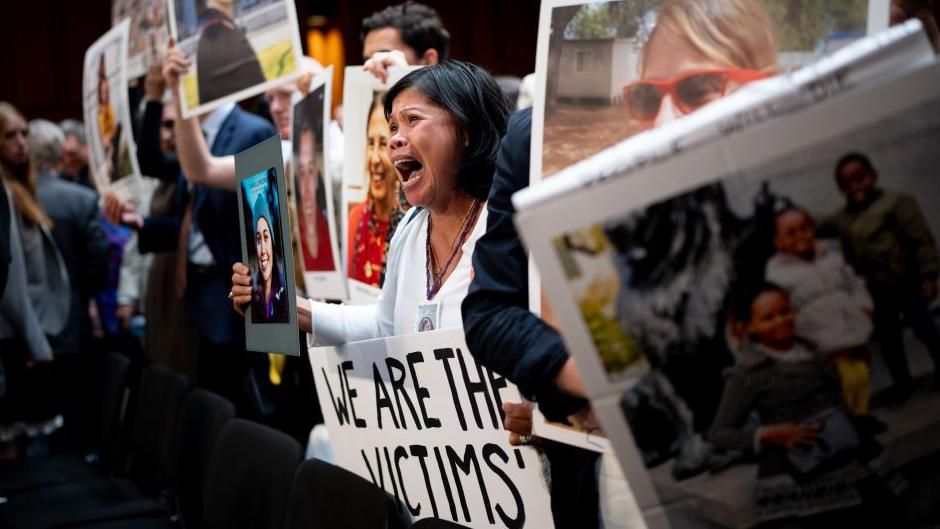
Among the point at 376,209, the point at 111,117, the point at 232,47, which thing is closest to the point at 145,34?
the point at 111,117

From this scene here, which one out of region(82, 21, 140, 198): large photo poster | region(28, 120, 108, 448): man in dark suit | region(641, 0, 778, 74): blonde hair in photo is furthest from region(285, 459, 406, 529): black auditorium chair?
region(28, 120, 108, 448): man in dark suit

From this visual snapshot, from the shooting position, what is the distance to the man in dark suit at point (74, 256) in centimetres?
499

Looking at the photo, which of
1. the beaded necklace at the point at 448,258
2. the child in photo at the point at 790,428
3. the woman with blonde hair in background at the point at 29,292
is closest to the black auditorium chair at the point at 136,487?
the woman with blonde hair in background at the point at 29,292

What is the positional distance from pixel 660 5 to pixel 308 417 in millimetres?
2429

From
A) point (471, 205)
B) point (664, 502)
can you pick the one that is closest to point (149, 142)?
point (471, 205)

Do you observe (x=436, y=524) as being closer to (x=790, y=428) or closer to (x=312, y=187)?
(x=790, y=428)

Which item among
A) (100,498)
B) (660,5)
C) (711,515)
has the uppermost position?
(660,5)

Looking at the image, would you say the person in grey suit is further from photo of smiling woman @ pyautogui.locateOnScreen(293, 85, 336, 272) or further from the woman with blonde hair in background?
photo of smiling woman @ pyautogui.locateOnScreen(293, 85, 336, 272)

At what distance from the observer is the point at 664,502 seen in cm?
102

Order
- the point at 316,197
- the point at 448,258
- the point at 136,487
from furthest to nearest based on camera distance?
the point at 136,487, the point at 316,197, the point at 448,258

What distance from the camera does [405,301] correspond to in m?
1.98

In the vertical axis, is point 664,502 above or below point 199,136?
below

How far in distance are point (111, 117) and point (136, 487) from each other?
138 cm

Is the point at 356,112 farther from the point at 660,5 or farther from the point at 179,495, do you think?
the point at 660,5
